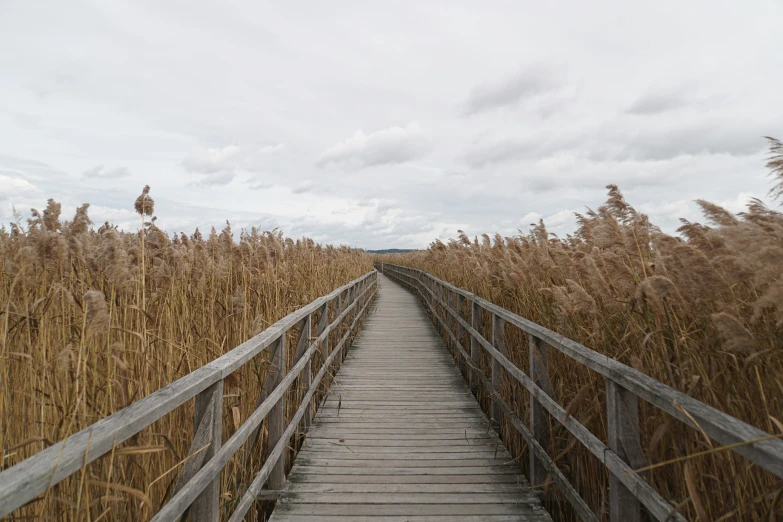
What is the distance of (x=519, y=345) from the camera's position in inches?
170

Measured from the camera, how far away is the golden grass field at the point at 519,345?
1.65 meters

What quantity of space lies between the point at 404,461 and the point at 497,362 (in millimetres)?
1397

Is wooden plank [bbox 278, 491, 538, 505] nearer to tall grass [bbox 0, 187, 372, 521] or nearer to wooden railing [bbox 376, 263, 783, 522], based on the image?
wooden railing [bbox 376, 263, 783, 522]

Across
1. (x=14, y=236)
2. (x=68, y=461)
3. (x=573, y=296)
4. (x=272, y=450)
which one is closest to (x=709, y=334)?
(x=573, y=296)

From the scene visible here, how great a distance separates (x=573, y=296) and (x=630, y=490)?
1.11 m

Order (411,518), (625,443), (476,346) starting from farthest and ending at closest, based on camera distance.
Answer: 1. (476,346)
2. (411,518)
3. (625,443)

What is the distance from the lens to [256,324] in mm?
3281

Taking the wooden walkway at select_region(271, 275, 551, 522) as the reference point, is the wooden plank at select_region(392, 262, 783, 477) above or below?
above

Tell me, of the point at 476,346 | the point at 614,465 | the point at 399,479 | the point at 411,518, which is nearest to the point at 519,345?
the point at 476,346

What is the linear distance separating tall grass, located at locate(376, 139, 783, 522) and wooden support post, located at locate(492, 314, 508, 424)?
80cm

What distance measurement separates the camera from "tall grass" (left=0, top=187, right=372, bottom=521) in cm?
170

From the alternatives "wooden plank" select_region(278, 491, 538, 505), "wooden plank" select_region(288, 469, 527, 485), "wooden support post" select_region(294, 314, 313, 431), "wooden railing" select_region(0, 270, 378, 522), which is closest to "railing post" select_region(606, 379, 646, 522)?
"wooden plank" select_region(278, 491, 538, 505)

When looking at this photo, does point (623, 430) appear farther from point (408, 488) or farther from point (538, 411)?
point (408, 488)

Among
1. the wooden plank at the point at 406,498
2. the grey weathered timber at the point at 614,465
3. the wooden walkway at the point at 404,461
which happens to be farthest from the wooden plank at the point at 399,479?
the grey weathered timber at the point at 614,465
